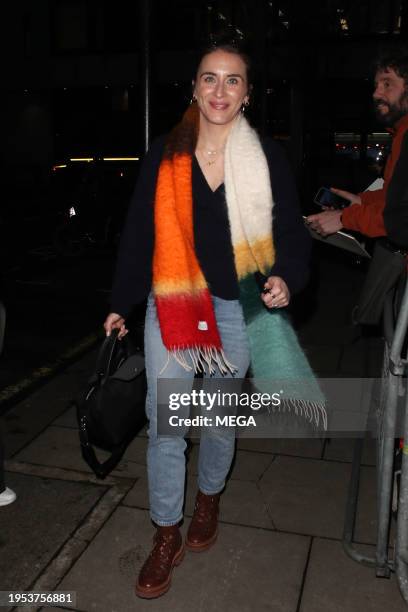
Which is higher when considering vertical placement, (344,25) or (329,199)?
(344,25)

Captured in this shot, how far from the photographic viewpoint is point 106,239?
11.1 meters

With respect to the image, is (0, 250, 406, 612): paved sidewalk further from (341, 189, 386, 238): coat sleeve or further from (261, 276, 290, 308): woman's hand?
(341, 189, 386, 238): coat sleeve

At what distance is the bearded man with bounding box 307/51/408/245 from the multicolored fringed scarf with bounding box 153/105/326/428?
0.48 m

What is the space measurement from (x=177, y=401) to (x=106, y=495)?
101 centimetres

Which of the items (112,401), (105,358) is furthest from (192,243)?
(112,401)

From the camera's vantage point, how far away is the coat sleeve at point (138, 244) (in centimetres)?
253

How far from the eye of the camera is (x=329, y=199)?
3236 mm

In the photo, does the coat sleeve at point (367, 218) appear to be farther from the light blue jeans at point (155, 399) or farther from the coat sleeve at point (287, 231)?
the light blue jeans at point (155, 399)

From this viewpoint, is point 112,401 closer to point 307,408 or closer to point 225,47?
point 307,408

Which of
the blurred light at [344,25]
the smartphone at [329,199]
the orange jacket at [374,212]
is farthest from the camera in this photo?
the blurred light at [344,25]

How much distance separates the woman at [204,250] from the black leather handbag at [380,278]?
0.98 feet

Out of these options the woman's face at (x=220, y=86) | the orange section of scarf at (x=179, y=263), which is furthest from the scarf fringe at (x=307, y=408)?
the woman's face at (x=220, y=86)

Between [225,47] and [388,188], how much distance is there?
826 mm

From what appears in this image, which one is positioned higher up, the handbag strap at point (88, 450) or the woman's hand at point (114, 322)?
the woman's hand at point (114, 322)
